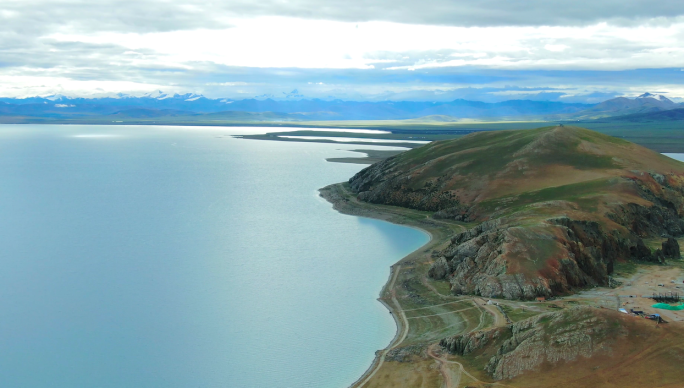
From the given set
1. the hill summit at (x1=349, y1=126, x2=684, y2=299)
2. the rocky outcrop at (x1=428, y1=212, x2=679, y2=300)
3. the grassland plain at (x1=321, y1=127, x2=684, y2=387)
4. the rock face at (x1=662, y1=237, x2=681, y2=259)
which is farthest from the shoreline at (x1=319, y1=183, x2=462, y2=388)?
the rock face at (x1=662, y1=237, x2=681, y2=259)

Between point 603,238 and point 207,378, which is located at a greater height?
point 603,238

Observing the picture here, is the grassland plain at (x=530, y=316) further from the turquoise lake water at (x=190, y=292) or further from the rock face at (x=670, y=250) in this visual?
the turquoise lake water at (x=190, y=292)

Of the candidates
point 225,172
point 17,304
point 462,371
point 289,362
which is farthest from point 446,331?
point 225,172

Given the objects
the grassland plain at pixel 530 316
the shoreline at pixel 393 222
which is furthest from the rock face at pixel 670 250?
the shoreline at pixel 393 222

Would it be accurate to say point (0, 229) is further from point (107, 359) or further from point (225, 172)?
point (225, 172)

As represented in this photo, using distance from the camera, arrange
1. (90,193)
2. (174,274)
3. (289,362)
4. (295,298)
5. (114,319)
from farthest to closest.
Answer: (90,193), (174,274), (295,298), (114,319), (289,362)

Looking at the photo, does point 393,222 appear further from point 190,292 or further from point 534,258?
point 190,292
